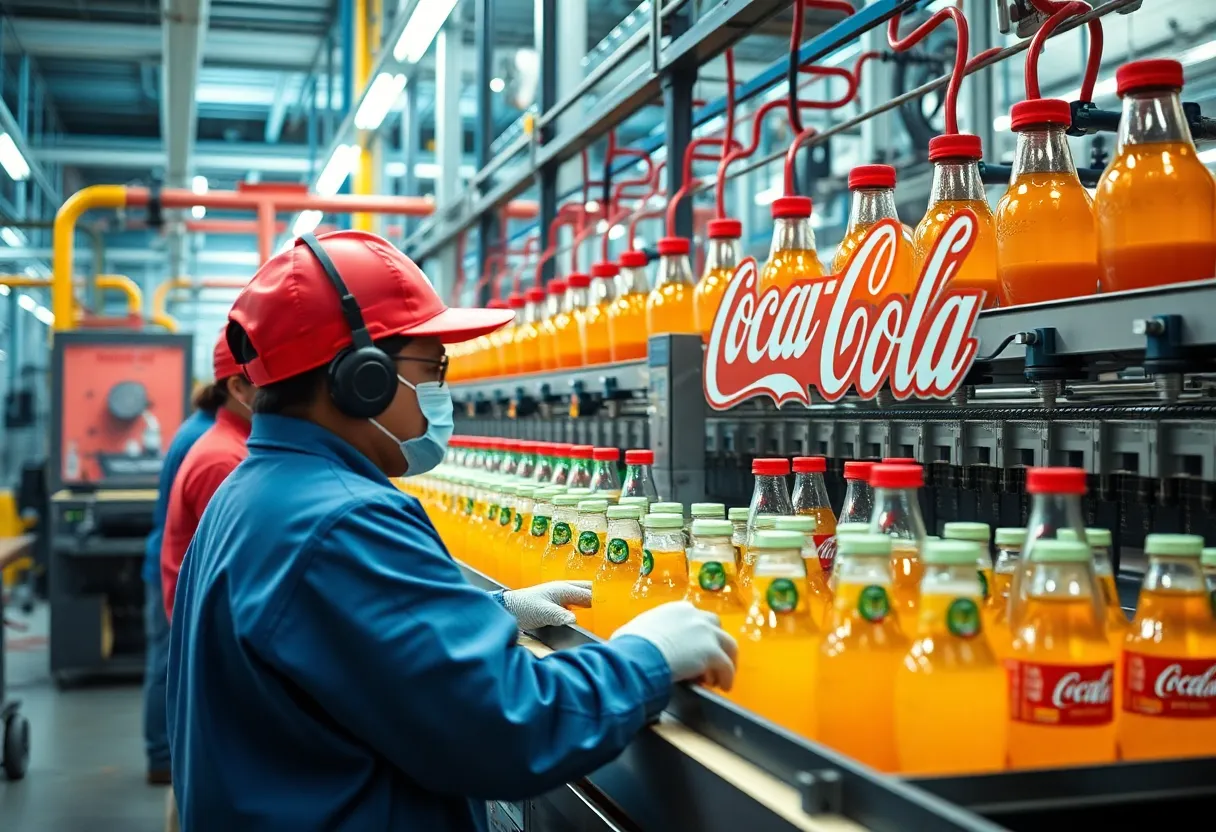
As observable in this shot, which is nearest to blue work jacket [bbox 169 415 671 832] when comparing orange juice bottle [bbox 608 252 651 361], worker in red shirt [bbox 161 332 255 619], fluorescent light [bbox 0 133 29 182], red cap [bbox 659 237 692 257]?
red cap [bbox 659 237 692 257]

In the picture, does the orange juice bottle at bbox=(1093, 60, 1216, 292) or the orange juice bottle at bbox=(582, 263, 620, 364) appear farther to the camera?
the orange juice bottle at bbox=(582, 263, 620, 364)

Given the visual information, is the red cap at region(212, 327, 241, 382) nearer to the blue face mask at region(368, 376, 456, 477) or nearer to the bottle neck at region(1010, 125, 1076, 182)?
the blue face mask at region(368, 376, 456, 477)

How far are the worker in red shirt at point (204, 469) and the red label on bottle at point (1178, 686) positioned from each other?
305 centimetres

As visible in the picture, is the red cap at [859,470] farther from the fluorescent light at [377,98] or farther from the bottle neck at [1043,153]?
the fluorescent light at [377,98]

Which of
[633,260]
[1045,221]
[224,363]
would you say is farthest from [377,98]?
[1045,221]

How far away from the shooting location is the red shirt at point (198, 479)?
3938 millimetres

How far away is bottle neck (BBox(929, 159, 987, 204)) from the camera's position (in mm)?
1788

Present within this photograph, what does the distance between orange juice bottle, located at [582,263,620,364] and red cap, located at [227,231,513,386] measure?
1480 millimetres

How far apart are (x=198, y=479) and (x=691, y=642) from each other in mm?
2824

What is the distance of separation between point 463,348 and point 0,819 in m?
2.80

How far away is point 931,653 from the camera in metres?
1.25

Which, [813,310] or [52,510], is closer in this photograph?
[813,310]

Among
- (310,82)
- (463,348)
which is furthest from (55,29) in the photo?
(463,348)

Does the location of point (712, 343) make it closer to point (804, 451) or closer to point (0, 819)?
point (804, 451)
